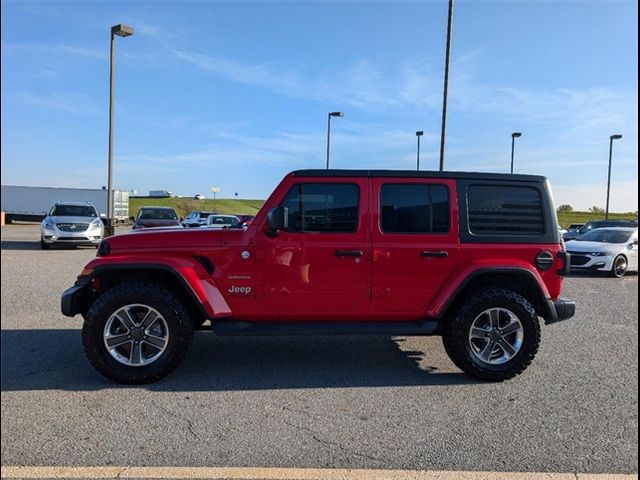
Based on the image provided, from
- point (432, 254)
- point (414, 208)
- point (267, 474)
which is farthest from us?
point (414, 208)

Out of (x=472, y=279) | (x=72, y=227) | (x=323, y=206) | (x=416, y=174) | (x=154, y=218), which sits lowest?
(x=72, y=227)

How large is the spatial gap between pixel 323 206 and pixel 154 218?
656 inches

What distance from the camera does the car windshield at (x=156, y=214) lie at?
19969 mm

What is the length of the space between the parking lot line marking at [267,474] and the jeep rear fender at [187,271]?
1734 mm

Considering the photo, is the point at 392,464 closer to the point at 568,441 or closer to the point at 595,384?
the point at 568,441

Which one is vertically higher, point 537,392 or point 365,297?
point 365,297

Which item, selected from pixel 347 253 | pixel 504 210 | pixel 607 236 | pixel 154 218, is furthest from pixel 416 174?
pixel 154 218

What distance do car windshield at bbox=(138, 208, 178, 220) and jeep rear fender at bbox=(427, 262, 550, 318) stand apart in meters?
16.9

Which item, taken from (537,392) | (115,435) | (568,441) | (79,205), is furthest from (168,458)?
(79,205)

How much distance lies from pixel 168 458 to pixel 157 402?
95cm

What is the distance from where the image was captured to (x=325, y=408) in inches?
155

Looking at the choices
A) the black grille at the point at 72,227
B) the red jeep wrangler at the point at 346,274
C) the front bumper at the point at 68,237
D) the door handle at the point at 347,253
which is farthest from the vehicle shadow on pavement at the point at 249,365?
the black grille at the point at 72,227

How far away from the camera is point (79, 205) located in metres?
18.2

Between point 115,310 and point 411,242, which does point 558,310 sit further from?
point 115,310
